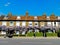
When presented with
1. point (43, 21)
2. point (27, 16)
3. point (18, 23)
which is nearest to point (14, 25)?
point (18, 23)

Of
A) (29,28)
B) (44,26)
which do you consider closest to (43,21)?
(44,26)

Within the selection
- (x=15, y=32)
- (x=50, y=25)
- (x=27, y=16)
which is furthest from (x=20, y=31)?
(x=50, y=25)

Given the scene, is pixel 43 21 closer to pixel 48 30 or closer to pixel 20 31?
pixel 48 30

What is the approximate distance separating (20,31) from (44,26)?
27.6 ft

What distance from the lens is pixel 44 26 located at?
196 feet

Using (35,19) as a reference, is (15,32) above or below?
below

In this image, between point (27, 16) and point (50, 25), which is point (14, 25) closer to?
point (27, 16)

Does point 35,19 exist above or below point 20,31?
above

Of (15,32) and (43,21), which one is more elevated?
(43,21)

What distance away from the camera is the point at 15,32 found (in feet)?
193

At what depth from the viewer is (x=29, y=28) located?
194 ft

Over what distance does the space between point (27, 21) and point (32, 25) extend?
2305 mm

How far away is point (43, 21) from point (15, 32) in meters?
10.4

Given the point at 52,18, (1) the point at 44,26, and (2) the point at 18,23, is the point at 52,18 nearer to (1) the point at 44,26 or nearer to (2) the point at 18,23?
(1) the point at 44,26
